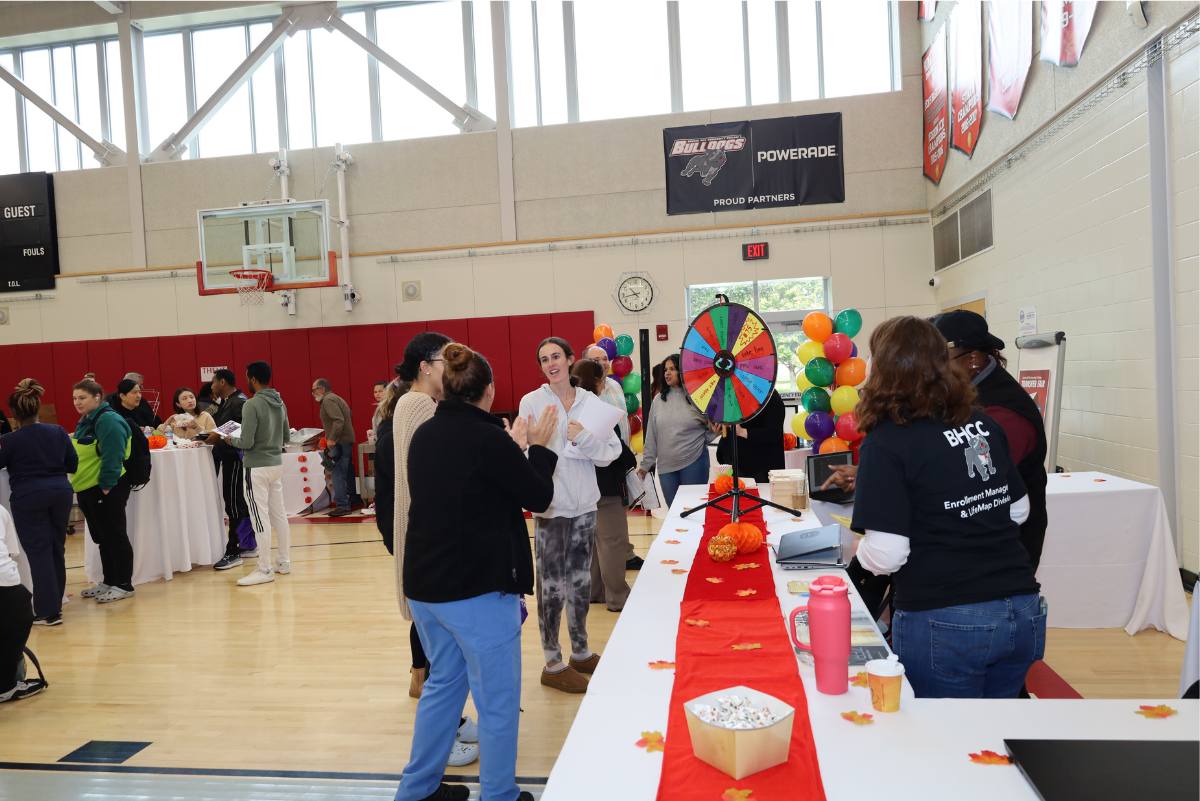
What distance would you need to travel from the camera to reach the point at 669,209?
9.12 metres

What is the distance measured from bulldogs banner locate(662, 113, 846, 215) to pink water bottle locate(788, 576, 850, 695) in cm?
800

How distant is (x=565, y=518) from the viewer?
3148 mm

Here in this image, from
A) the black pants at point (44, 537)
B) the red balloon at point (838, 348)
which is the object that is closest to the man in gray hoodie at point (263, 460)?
the black pants at point (44, 537)

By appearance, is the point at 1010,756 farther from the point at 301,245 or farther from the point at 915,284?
the point at 301,245

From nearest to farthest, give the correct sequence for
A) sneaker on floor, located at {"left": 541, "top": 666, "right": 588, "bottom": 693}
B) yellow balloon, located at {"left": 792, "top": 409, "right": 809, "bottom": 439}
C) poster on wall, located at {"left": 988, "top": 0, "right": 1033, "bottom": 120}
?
sneaker on floor, located at {"left": 541, "top": 666, "right": 588, "bottom": 693} < poster on wall, located at {"left": 988, "top": 0, "right": 1033, "bottom": 120} < yellow balloon, located at {"left": 792, "top": 409, "right": 809, "bottom": 439}

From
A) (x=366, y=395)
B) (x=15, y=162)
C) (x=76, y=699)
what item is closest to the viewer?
(x=76, y=699)


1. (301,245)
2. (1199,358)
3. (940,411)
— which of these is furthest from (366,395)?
(940,411)

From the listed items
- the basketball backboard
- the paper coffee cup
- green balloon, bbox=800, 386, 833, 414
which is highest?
the basketball backboard

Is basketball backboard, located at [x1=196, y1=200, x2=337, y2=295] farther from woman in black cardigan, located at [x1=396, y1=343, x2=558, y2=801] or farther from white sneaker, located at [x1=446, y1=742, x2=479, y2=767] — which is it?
woman in black cardigan, located at [x1=396, y1=343, x2=558, y2=801]

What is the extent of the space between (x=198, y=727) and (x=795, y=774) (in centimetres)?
285

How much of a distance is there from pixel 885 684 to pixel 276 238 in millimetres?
8904

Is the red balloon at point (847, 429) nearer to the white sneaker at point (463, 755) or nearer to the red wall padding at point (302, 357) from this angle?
the white sneaker at point (463, 755)

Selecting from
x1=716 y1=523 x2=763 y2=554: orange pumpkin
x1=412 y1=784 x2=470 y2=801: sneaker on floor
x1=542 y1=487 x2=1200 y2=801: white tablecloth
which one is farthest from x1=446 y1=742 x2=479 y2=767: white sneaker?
x1=542 y1=487 x2=1200 y2=801: white tablecloth

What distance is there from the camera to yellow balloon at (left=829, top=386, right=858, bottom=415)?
5824 millimetres
